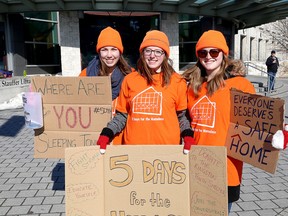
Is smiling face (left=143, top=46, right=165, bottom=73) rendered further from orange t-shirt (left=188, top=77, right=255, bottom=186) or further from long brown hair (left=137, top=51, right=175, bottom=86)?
orange t-shirt (left=188, top=77, right=255, bottom=186)

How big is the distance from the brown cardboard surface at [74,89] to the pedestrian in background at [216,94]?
2.64 feet

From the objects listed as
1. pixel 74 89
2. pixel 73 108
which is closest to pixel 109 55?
pixel 74 89

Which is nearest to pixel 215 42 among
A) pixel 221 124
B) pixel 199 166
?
pixel 221 124

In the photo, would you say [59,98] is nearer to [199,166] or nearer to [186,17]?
[199,166]

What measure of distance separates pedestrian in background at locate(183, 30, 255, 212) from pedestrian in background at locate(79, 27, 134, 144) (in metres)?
0.81

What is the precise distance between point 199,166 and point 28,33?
15.7 m

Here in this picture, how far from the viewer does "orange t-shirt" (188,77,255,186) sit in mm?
2027

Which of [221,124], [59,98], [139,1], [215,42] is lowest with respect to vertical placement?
[221,124]

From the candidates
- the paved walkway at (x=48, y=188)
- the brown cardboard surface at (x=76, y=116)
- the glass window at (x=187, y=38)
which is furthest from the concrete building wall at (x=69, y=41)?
the brown cardboard surface at (x=76, y=116)

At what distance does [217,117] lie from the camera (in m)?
2.03

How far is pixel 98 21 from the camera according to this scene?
16.4 metres

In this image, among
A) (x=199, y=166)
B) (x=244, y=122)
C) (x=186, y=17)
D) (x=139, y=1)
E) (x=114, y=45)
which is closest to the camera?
(x=199, y=166)

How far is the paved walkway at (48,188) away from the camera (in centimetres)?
323

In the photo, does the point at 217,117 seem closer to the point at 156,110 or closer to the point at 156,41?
the point at 156,110
